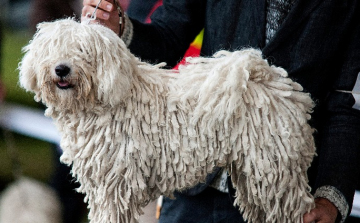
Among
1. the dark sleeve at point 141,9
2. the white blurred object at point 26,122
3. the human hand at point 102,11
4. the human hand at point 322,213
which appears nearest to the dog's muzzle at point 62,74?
the human hand at point 102,11

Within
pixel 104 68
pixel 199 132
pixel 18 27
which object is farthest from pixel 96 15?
pixel 18 27

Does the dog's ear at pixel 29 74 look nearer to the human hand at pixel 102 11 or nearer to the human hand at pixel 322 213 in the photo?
the human hand at pixel 102 11

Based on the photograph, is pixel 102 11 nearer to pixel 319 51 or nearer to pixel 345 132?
pixel 319 51

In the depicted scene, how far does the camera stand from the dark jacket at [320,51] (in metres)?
1.02

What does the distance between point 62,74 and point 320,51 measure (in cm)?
57

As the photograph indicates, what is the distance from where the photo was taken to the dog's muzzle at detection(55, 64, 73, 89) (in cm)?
74

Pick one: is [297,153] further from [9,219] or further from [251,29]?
[9,219]

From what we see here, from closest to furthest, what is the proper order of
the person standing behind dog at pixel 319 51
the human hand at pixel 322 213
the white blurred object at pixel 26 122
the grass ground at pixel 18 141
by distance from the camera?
the human hand at pixel 322 213
the person standing behind dog at pixel 319 51
the grass ground at pixel 18 141
the white blurred object at pixel 26 122

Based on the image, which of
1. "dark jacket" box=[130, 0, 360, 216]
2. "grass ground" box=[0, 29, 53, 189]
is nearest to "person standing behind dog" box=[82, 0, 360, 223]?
"dark jacket" box=[130, 0, 360, 216]

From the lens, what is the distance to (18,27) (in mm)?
1407

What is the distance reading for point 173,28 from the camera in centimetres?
118

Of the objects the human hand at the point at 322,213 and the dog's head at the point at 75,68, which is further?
the human hand at the point at 322,213

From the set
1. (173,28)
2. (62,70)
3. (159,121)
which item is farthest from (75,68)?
(173,28)

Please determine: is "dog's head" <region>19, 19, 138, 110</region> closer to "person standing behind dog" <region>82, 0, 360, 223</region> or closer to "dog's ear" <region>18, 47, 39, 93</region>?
"dog's ear" <region>18, 47, 39, 93</region>
